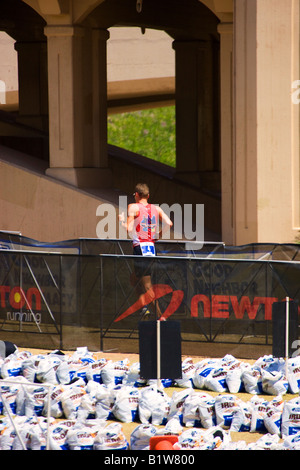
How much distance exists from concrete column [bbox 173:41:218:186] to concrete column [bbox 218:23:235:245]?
804cm

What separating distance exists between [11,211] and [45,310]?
9724 mm

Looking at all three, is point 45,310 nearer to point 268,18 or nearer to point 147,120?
point 268,18

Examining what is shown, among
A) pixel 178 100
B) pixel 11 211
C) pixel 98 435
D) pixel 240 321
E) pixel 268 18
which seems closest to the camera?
pixel 98 435

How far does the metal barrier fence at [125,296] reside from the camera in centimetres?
1245

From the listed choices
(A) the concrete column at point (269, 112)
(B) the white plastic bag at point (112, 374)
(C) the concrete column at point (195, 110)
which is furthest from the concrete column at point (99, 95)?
(B) the white plastic bag at point (112, 374)

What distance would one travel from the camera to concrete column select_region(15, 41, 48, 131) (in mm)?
29031

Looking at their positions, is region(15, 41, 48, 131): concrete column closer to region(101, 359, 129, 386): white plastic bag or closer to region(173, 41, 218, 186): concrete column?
region(173, 41, 218, 186): concrete column

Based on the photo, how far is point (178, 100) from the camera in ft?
92.8

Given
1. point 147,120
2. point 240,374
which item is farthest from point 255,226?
point 147,120

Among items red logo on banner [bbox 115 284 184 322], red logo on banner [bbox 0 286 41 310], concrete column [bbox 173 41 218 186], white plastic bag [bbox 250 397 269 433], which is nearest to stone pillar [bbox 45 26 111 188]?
concrete column [bbox 173 41 218 186]

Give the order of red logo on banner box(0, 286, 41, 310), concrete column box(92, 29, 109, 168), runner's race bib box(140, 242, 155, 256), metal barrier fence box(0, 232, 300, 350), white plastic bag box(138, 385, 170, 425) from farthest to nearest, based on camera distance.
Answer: concrete column box(92, 29, 109, 168)
runner's race bib box(140, 242, 155, 256)
red logo on banner box(0, 286, 41, 310)
metal barrier fence box(0, 232, 300, 350)
white plastic bag box(138, 385, 170, 425)

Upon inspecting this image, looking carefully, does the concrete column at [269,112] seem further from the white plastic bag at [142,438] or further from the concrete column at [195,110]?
the concrete column at [195,110]

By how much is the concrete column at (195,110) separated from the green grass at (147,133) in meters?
34.8

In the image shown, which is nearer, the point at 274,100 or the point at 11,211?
the point at 274,100
